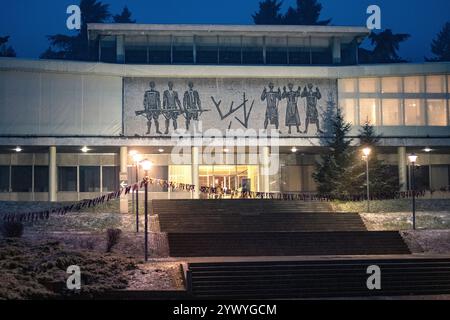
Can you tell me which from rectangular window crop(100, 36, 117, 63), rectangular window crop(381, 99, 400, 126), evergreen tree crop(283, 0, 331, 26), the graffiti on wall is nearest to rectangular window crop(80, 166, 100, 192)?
the graffiti on wall

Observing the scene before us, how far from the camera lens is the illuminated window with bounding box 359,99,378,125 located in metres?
44.3

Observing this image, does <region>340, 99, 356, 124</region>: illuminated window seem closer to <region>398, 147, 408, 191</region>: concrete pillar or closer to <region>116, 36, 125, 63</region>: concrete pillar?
<region>398, 147, 408, 191</region>: concrete pillar

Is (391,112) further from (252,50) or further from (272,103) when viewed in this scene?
(252,50)

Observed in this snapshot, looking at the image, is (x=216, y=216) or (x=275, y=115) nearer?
(x=216, y=216)

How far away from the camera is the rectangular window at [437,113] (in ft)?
147

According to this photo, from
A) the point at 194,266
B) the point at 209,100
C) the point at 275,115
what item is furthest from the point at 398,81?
the point at 194,266

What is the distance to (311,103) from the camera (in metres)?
45.0

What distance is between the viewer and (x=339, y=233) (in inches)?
1172

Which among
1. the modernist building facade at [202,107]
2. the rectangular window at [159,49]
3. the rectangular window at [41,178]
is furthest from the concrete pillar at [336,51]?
the rectangular window at [41,178]

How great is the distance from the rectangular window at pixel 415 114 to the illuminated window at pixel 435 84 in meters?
1.03

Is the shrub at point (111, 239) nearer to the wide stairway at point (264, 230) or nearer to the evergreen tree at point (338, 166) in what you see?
the wide stairway at point (264, 230)

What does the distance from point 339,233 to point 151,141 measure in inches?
645

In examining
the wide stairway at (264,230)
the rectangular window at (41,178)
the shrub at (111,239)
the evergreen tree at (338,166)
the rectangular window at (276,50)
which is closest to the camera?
the shrub at (111,239)
